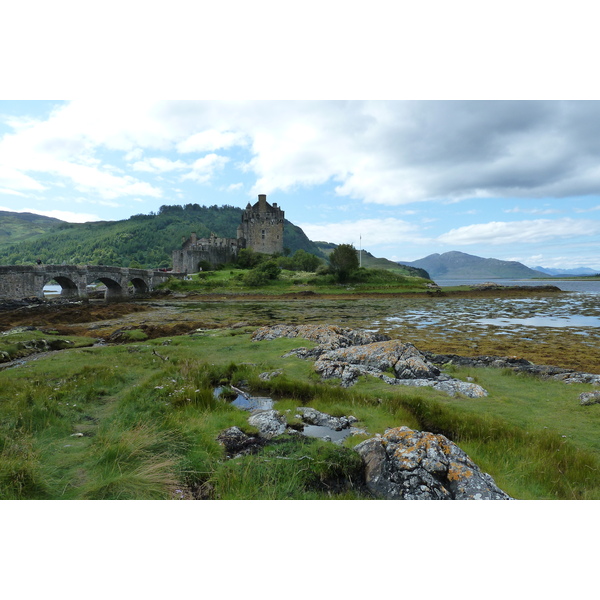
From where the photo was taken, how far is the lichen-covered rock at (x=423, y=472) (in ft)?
15.7

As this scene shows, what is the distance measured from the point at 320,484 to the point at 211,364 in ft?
28.0

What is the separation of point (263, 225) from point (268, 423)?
338ft

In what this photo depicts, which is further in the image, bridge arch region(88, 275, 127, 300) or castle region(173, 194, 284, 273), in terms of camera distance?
castle region(173, 194, 284, 273)

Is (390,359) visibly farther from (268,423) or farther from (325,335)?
(268,423)

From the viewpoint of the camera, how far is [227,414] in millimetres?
7820

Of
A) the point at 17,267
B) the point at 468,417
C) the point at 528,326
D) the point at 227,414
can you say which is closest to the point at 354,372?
the point at 468,417

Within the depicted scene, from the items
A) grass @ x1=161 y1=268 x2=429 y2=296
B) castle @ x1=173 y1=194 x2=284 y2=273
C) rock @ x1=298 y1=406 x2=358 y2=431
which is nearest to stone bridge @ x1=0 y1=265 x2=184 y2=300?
grass @ x1=161 y1=268 x2=429 y2=296

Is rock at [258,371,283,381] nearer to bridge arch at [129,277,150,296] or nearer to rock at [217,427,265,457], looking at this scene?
rock at [217,427,265,457]

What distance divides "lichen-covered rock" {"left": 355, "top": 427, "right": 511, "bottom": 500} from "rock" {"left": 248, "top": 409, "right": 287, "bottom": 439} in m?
2.08

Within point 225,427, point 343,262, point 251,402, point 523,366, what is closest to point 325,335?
point 251,402

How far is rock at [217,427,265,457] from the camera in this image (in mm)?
6206

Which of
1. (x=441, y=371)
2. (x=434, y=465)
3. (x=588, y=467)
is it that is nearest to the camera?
(x=434, y=465)

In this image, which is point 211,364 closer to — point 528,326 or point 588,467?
point 588,467

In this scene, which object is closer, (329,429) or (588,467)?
(588,467)
